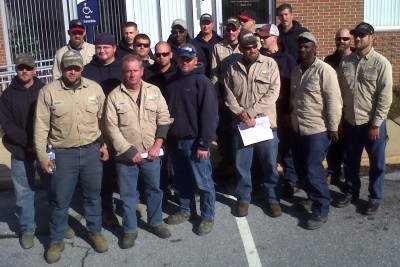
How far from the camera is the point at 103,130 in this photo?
516 cm

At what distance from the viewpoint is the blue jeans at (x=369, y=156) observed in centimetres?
551

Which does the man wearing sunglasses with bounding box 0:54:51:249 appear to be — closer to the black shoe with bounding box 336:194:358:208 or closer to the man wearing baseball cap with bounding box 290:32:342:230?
the man wearing baseball cap with bounding box 290:32:342:230

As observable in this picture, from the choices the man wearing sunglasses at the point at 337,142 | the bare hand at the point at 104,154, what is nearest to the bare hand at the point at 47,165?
the bare hand at the point at 104,154

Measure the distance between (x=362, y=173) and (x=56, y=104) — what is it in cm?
408

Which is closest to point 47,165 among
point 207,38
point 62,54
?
point 62,54

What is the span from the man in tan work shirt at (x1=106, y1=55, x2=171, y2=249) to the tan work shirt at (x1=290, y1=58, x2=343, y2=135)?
1321 mm

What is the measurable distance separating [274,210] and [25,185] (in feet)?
8.20

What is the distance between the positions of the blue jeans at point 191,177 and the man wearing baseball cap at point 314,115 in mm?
954

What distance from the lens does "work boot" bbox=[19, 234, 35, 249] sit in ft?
17.4

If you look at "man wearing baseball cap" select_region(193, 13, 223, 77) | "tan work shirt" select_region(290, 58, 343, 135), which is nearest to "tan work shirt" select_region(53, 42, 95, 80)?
"man wearing baseball cap" select_region(193, 13, 223, 77)

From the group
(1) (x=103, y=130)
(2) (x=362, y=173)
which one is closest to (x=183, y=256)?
(1) (x=103, y=130)

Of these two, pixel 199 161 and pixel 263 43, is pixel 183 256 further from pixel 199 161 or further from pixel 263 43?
pixel 263 43

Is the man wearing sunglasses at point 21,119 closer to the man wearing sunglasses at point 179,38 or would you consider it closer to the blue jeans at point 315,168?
the man wearing sunglasses at point 179,38

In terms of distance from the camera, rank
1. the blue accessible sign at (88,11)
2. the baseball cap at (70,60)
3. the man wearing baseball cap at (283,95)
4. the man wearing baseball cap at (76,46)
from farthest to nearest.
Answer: the blue accessible sign at (88,11) → the man wearing baseball cap at (76,46) → the man wearing baseball cap at (283,95) → the baseball cap at (70,60)
